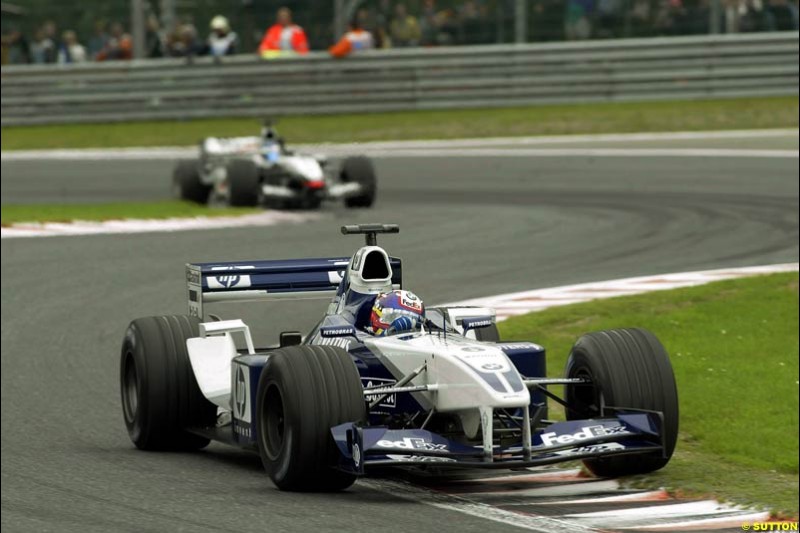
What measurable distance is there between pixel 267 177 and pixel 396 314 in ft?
45.1

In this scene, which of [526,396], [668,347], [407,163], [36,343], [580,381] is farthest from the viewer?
[407,163]

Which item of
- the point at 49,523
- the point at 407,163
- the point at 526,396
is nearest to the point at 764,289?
the point at 526,396

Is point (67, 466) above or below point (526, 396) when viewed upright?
below

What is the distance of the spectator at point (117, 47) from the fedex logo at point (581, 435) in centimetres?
2322

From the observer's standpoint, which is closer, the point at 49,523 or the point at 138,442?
the point at 49,523

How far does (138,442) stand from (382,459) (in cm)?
258

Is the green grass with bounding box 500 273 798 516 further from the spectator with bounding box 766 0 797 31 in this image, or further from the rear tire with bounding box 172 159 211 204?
the spectator with bounding box 766 0 797 31

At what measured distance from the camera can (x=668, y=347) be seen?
11797 millimetres

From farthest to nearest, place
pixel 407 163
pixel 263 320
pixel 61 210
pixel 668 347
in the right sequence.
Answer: pixel 407 163, pixel 61 210, pixel 263 320, pixel 668 347

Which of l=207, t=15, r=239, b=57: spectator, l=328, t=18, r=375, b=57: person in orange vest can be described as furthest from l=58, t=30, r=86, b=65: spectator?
l=328, t=18, r=375, b=57: person in orange vest

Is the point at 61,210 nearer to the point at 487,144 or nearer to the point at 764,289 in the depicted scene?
the point at 487,144

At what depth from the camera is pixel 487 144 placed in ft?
86.8

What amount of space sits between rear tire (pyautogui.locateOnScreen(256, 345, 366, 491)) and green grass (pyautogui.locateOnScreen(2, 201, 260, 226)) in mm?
12003

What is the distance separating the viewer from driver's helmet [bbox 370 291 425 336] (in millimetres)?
8375
